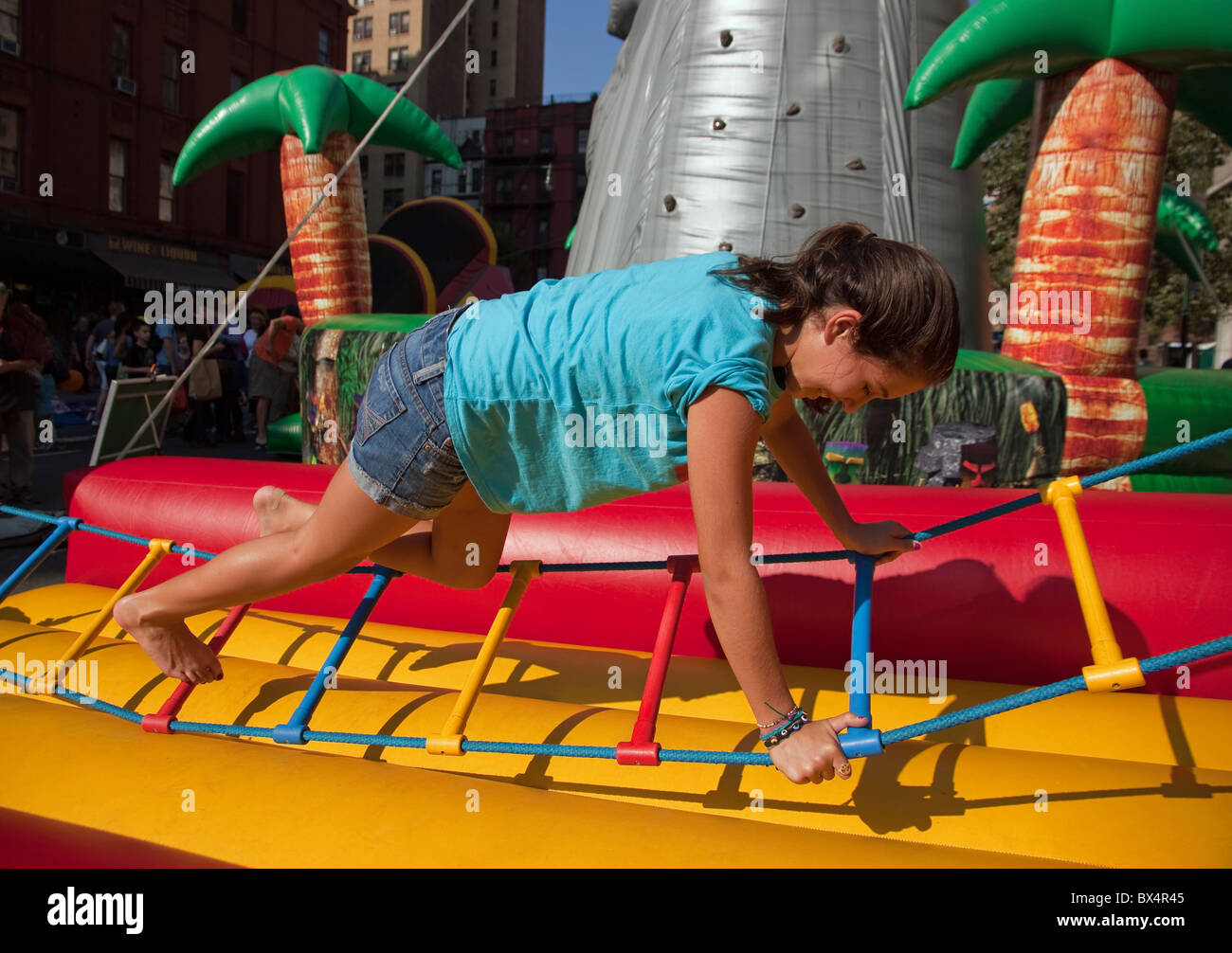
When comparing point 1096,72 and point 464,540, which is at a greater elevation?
point 1096,72

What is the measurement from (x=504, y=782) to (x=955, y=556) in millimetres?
1201

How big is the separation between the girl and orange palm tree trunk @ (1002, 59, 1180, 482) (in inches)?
97.4

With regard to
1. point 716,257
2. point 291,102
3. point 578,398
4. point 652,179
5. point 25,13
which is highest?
point 25,13

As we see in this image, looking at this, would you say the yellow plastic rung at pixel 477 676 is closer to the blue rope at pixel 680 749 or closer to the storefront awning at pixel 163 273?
the blue rope at pixel 680 749

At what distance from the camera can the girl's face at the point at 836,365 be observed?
1593mm

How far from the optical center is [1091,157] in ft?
13.1

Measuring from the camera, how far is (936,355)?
5.17 feet

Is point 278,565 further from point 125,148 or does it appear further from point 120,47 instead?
point 120,47

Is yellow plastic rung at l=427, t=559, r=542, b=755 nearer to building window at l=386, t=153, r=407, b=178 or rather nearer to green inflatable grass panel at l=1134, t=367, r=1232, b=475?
green inflatable grass panel at l=1134, t=367, r=1232, b=475

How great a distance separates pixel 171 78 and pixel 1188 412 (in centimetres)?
2334

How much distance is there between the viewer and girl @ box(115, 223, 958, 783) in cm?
152

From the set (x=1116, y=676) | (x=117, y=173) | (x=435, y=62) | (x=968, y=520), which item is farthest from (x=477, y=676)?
(x=435, y=62)
